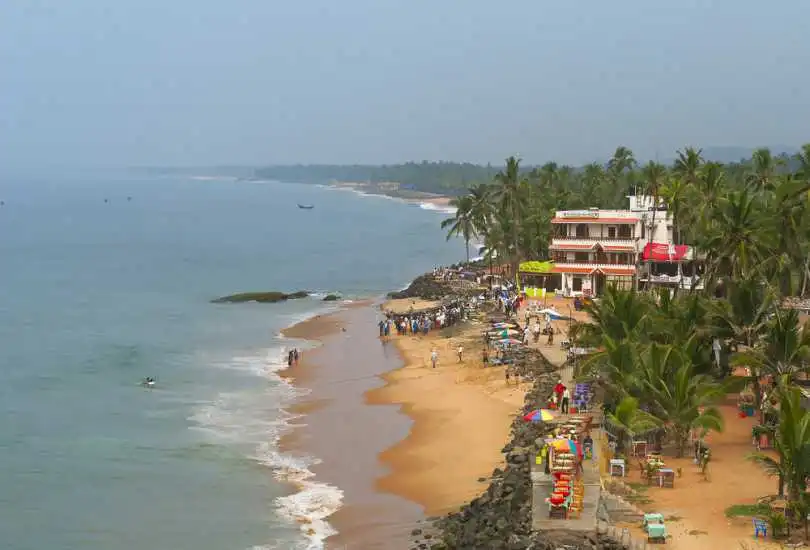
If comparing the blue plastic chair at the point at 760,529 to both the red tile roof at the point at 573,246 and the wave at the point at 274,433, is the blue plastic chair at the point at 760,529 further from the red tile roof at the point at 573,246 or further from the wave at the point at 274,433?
the red tile roof at the point at 573,246

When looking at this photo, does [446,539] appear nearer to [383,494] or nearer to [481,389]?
[383,494]

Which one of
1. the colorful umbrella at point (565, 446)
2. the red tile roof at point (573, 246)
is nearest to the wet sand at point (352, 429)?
the colorful umbrella at point (565, 446)

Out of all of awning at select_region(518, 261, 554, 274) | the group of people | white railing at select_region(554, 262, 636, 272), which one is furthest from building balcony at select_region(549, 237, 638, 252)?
the group of people

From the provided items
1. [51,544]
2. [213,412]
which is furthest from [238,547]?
[213,412]

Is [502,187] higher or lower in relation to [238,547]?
higher

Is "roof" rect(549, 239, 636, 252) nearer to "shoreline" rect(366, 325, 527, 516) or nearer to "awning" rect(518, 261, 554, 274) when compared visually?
"awning" rect(518, 261, 554, 274)
